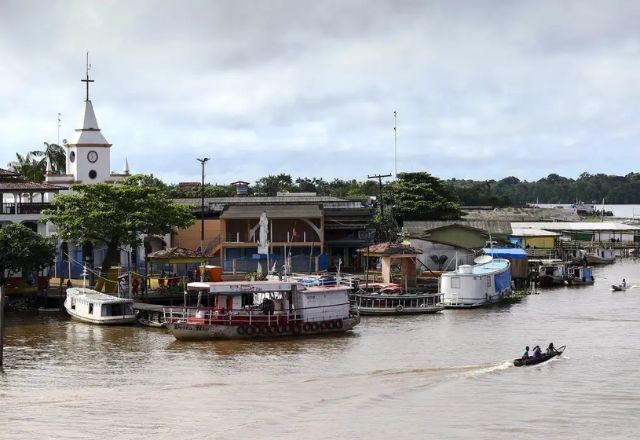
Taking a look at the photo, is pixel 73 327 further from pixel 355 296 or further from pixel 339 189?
pixel 339 189

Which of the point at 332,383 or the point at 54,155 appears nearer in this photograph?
the point at 332,383

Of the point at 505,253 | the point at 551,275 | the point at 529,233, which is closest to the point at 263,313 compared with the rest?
the point at 505,253

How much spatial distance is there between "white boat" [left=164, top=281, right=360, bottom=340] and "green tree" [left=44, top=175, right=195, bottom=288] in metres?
12.3

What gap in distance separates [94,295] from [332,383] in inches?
1008

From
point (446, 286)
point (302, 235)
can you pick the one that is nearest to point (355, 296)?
point (446, 286)

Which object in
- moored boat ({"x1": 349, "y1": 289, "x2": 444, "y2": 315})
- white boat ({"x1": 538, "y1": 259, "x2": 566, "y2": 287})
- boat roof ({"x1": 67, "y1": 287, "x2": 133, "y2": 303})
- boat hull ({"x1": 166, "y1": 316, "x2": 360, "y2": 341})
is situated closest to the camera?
boat hull ({"x1": 166, "y1": 316, "x2": 360, "y2": 341})

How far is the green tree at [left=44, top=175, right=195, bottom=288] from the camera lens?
72125 millimetres

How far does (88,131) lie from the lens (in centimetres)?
9169

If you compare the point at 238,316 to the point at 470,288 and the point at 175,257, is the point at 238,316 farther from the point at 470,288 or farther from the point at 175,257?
the point at 470,288

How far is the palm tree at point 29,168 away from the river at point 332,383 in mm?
42102

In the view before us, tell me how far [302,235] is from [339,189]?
330ft

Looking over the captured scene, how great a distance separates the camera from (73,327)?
64.9 metres

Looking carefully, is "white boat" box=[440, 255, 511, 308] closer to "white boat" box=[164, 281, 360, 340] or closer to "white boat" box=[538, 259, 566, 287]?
"white boat" box=[164, 281, 360, 340]

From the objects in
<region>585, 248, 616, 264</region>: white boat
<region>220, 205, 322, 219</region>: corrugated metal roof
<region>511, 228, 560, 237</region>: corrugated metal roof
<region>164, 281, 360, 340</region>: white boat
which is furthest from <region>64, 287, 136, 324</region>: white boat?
<region>585, 248, 616, 264</region>: white boat
